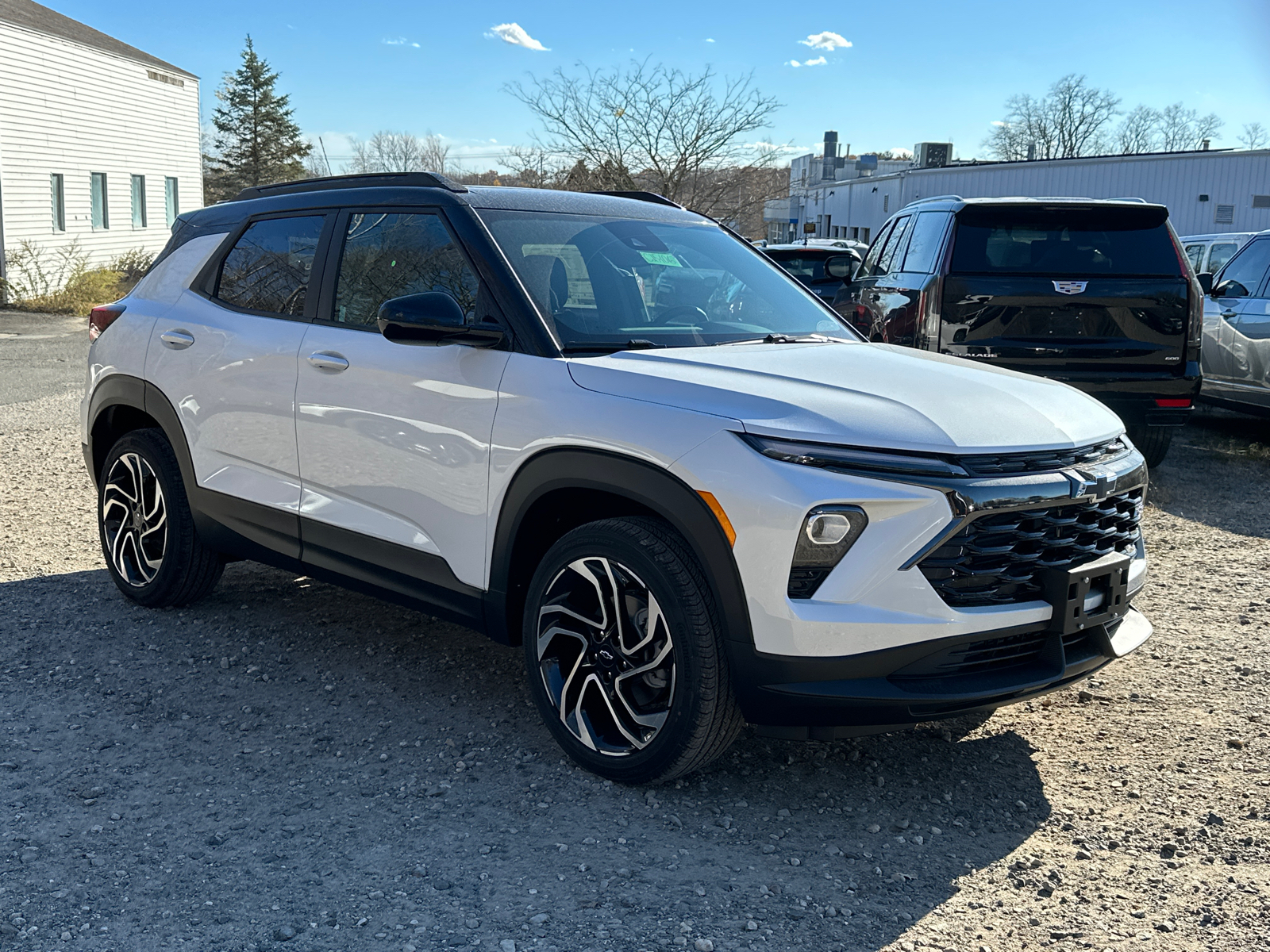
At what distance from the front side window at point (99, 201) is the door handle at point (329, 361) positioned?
28.8 m

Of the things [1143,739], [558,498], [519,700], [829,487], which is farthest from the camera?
[519,700]

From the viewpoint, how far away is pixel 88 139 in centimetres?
2920

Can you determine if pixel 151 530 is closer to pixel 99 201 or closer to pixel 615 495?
pixel 615 495

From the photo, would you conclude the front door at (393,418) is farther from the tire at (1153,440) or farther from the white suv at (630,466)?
the tire at (1153,440)

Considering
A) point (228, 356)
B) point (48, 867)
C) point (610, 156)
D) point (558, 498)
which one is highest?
point (610, 156)

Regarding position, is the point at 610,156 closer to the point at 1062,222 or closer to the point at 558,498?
the point at 1062,222

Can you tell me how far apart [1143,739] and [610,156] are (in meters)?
24.0

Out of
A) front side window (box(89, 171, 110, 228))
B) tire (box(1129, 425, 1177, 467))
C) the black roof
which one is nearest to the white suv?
tire (box(1129, 425, 1177, 467))

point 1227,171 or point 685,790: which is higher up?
point 1227,171

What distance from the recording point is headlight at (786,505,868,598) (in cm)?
309

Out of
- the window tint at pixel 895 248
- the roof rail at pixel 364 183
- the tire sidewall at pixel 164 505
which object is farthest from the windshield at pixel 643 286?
the window tint at pixel 895 248

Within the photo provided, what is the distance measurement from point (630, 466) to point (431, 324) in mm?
855

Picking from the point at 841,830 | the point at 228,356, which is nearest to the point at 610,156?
the point at 228,356

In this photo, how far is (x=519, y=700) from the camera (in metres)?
4.43
